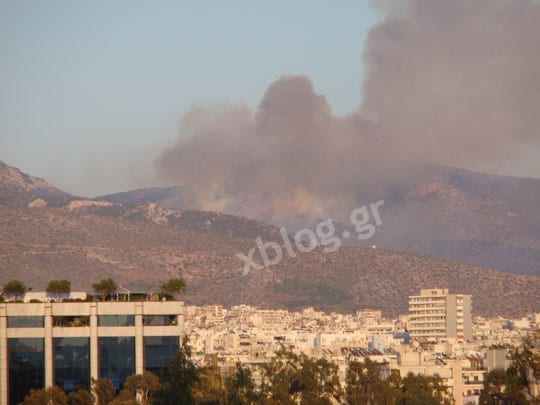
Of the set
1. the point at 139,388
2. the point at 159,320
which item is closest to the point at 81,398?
the point at 139,388

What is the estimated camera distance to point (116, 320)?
4336 inches

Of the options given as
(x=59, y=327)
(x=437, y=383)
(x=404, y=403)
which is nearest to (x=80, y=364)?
(x=59, y=327)

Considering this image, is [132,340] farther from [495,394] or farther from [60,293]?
[495,394]

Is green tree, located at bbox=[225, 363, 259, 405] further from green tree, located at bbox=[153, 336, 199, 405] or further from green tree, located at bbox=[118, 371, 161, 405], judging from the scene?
green tree, located at bbox=[153, 336, 199, 405]

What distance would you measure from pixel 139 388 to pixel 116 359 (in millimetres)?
5286

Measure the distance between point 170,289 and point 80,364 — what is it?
32.3 feet

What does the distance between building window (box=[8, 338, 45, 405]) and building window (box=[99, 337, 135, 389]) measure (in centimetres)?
389

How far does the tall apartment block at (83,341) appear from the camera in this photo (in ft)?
358

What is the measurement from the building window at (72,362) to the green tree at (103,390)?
171 centimetres

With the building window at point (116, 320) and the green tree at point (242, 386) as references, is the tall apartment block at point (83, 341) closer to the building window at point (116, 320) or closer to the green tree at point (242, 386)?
the building window at point (116, 320)

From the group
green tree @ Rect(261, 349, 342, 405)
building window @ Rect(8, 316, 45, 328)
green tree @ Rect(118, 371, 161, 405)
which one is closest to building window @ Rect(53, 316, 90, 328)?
building window @ Rect(8, 316, 45, 328)

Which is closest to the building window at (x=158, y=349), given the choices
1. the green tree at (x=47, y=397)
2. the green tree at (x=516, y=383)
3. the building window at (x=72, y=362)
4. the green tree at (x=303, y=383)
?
the building window at (x=72, y=362)

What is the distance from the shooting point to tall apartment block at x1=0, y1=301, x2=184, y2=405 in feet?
358

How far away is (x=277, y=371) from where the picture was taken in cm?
14488
